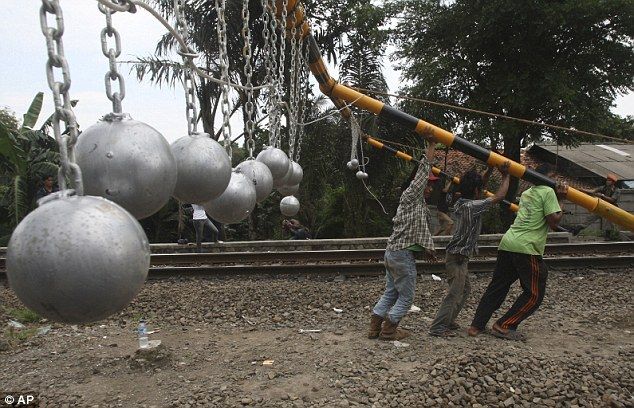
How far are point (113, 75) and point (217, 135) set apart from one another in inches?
478

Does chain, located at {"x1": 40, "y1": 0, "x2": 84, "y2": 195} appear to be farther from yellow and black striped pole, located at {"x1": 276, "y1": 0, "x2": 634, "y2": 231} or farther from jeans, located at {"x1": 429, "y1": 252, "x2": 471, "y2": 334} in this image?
jeans, located at {"x1": 429, "y1": 252, "x2": 471, "y2": 334}

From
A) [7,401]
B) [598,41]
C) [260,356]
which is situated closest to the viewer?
[7,401]

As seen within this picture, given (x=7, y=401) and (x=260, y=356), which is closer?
(x=7, y=401)

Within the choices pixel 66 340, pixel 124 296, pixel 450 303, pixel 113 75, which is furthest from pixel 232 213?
pixel 66 340

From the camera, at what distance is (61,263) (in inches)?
42.6

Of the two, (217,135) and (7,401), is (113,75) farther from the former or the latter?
(217,135)

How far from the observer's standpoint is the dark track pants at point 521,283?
16.0 ft

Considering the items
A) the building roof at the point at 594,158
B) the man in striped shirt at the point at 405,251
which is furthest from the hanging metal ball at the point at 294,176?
the building roof at the point at 594,158

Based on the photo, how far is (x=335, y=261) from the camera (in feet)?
26.6

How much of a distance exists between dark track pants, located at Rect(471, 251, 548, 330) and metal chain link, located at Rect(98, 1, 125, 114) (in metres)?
4.48

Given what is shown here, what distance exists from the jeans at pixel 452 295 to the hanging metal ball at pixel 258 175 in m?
2.84

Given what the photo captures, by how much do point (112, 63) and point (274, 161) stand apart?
1.92 meters

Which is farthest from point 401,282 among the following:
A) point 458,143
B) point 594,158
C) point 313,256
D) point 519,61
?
point 594,158

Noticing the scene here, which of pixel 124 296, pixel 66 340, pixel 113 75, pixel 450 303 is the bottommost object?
pixel 66 340
